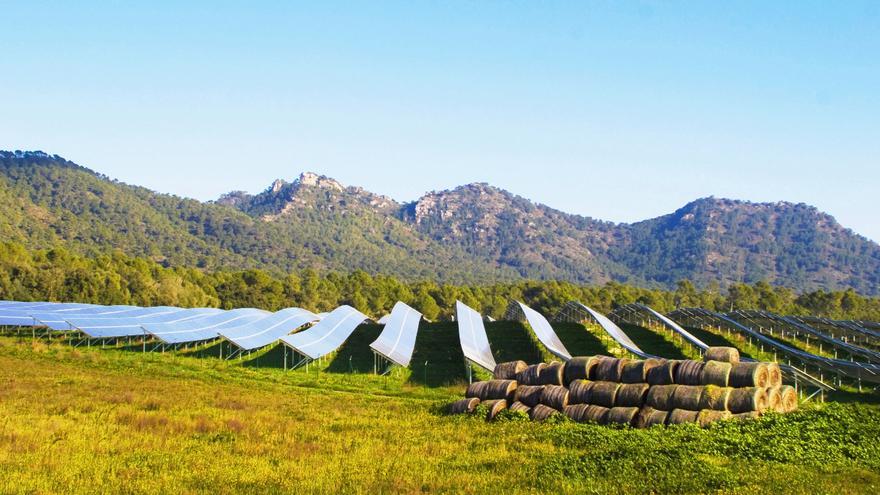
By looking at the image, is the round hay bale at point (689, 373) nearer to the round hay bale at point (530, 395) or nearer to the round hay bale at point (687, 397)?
the round hay bale at point (687, 397)

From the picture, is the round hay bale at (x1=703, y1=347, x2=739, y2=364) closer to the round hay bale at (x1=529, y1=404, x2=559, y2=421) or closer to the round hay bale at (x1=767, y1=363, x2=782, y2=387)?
the round hay bale at (x1=767, y1=363, x2=782, y2=387)

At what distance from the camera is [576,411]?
77.6 feet

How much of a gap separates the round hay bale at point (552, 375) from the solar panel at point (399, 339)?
1549 cm

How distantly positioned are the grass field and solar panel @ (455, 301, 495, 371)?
10.5 metres

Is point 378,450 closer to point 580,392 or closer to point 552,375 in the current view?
point 580,392

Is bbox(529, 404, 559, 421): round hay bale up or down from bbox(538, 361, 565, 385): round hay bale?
down

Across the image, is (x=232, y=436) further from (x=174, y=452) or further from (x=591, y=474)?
(x=591, y=474)

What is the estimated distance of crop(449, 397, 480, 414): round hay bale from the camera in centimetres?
2580

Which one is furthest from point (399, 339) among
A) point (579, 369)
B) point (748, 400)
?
point (748, 400)

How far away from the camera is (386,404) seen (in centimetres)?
3008

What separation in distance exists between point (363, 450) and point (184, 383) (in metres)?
17.9

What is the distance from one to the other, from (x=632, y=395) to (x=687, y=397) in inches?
65.4

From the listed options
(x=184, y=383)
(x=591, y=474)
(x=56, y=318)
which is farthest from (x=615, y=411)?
(x=56, y=318)

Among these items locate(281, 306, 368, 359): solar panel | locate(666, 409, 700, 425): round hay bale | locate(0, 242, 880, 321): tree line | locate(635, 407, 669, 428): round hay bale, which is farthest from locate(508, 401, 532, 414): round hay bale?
locate(0, 242, 880, 321): tree line
